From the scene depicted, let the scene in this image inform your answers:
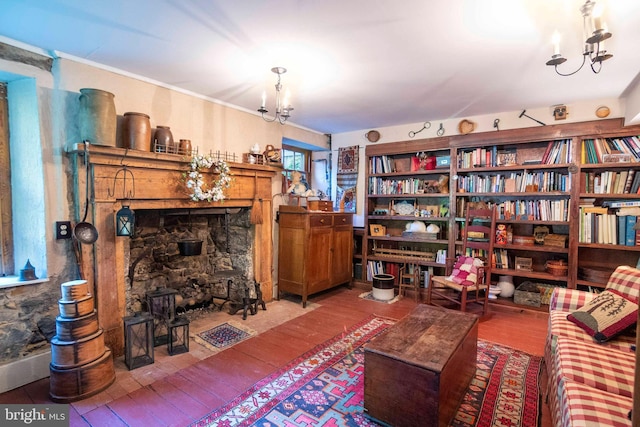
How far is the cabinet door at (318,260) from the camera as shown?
153 inches

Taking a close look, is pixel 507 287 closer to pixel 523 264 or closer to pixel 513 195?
pixel 523 264

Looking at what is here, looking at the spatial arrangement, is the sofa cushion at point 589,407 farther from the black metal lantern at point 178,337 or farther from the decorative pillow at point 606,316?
the black metal lantern at point 178,337

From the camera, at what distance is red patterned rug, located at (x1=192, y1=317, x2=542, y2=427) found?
1.87 meters

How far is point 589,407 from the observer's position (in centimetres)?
135

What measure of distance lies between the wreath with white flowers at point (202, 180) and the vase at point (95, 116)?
0.72 m

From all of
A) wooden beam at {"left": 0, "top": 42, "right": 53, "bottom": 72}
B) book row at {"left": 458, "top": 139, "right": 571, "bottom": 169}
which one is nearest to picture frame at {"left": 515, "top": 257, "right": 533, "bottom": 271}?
book row at {"left": 458, "top": 139, "right": 571, "bottom": 169}

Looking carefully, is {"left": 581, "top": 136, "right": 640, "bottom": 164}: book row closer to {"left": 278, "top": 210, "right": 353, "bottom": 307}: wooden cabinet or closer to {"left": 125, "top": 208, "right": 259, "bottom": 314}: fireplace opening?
{"left": 278, "top": 210, "right": 353, "bottom": 307}: wooden cabinet

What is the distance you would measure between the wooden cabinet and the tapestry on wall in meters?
0.58

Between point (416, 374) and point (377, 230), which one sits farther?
point (377, 230)

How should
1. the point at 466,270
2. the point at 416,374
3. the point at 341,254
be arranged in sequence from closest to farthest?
the point at 416,374 < the point at 466,270 < the point at 341,254

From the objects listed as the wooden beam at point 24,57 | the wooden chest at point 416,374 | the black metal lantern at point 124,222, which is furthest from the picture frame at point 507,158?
the wooden beam at point 24,57

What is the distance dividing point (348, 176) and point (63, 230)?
359 centimetres

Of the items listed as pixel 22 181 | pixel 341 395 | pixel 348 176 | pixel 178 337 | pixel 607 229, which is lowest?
pixel 341 395

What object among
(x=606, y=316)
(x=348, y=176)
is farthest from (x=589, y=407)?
(x=348, y=176)
